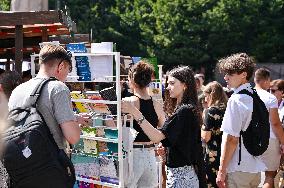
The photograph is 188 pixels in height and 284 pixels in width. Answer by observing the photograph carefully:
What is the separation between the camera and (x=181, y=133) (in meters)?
4.70

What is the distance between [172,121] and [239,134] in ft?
1.88

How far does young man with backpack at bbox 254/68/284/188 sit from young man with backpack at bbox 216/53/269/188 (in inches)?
58.9

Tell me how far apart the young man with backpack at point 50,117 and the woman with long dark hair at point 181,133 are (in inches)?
36.4

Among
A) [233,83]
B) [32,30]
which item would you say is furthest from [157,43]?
[233,83]

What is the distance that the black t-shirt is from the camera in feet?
15.4

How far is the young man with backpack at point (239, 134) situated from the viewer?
15.5ft

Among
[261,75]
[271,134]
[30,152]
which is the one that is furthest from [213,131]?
[30,152]

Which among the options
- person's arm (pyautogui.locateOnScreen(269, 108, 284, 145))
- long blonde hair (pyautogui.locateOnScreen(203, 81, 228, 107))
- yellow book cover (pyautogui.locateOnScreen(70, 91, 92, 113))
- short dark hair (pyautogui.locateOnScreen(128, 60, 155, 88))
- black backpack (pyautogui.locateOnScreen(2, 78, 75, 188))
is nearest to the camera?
black backpack (pyautogui.locateOnScreen(2, 78, 75, 188))

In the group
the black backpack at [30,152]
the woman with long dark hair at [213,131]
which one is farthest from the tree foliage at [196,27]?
the black backpack at [30,152]

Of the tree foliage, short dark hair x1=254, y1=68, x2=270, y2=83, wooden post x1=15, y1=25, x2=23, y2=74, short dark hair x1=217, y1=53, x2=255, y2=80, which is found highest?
the tree foliage

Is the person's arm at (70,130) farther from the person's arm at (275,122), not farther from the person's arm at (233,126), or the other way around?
the person's arm at (275,122)

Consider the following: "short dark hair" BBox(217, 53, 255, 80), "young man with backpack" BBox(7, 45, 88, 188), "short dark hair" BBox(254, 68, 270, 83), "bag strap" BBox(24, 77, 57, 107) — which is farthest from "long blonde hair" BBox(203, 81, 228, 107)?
"bag strap" BBox(24, 77, 57, 107)

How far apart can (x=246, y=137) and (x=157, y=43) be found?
3182 centimetres

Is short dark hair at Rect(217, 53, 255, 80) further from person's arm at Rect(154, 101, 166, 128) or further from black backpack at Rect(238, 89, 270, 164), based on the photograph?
person's arm at Rect(154, 101, 166, 128)
